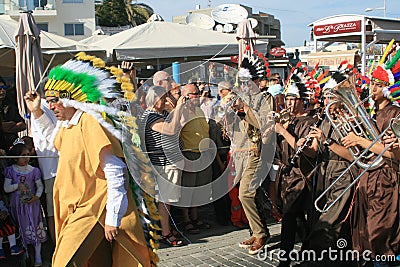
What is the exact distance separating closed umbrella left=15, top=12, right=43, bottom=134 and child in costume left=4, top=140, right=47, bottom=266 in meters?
1.79

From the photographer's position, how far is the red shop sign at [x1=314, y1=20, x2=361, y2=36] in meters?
13.3

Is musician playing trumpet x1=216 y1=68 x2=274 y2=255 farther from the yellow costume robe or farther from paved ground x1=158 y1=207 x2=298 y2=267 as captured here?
the yellow costume robe

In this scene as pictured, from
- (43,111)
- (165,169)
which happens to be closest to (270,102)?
(165,169)

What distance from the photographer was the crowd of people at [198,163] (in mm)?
3441

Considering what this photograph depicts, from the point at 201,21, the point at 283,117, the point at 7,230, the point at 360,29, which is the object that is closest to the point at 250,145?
the point at 283,117

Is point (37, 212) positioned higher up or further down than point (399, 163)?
further down

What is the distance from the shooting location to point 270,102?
6535 mm

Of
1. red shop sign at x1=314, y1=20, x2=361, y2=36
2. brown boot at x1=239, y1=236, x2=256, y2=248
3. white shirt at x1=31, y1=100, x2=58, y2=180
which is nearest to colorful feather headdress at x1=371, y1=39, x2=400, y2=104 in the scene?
brown boot at x1=239, y1=236, x2=256, y2=248

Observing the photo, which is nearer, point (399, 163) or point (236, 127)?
point (399, 163)

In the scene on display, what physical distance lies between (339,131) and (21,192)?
3.25 meters

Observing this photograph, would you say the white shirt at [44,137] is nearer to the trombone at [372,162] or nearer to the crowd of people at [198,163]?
the crowd of people at [198,163]

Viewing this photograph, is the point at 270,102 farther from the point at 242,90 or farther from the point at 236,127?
the point at 242,90

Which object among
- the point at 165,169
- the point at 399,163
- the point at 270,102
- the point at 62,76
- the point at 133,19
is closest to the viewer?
the point at 62,76

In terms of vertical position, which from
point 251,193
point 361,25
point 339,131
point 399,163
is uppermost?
point 361,25
